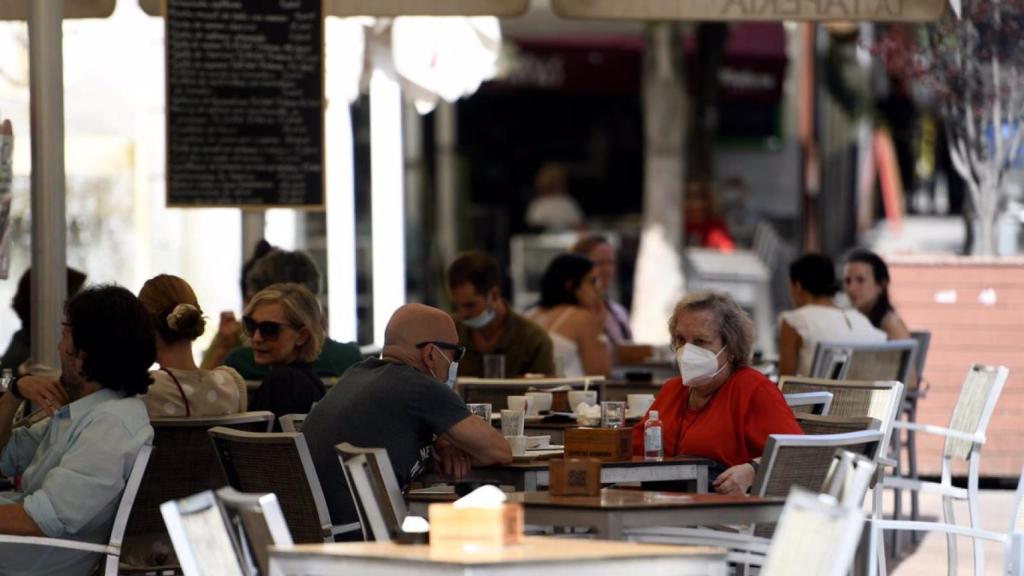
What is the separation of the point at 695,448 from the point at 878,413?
4.66 ft

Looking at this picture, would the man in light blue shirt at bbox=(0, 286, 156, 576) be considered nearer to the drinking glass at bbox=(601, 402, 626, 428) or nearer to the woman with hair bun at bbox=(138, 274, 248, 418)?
the woman with hair bun at bbox=(138, 274, 248, 418)

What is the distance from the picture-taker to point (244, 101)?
847 centimetres

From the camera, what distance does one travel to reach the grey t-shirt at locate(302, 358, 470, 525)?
559 cm

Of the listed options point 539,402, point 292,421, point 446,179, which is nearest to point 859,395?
point 539,402

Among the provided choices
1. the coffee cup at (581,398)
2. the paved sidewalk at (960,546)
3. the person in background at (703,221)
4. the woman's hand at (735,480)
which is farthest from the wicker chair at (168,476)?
the person in background at (703,221)

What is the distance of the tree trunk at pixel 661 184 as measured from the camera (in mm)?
15930

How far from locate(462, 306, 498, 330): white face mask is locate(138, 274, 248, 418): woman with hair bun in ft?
7.99

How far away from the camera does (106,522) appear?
5.38m

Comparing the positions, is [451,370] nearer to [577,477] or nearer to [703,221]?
Answer: [577,477]

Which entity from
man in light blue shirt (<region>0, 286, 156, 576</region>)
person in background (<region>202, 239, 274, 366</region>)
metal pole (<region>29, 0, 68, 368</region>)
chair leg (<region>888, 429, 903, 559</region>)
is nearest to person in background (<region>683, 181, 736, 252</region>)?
chair leg (<region>888, 429, 903, 559</region>)

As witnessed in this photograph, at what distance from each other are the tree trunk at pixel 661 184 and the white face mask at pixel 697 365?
9735mm

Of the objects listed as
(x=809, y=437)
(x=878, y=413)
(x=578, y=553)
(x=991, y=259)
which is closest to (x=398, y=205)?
(x=991, y=259)

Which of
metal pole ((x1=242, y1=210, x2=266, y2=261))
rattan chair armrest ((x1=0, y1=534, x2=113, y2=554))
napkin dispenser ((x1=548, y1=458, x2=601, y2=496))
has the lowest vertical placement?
rattan chair armrest ((x1=0, y1=534, x2=113, y2=554))

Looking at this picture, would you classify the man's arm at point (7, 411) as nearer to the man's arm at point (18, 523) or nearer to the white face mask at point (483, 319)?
the man's arm at point (18, 523)
